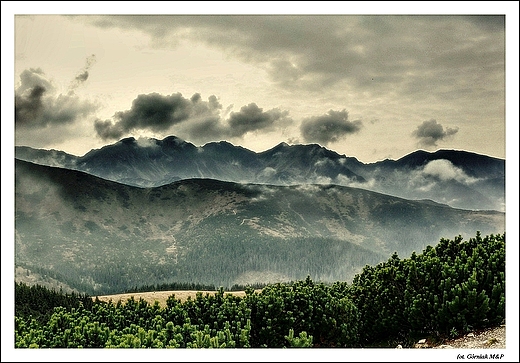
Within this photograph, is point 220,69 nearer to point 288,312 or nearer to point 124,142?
point 124,142

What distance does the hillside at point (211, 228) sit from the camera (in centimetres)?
751

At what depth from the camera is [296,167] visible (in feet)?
25.9

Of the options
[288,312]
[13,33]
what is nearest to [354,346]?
[288,312]

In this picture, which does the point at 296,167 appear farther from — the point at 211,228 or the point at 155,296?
the point at 155,296

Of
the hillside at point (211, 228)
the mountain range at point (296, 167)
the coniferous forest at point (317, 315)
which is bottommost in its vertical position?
the coniferous forest at point (317, 315)

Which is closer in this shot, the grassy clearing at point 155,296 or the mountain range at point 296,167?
the grassy clearing at point 155,296

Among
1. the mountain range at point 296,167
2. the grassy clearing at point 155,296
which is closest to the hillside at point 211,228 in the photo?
the mountain range at point 296,167

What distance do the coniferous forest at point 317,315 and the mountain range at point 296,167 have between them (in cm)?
187

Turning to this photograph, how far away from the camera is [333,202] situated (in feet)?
26.3

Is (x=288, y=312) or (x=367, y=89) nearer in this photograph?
(x=288, y=312)

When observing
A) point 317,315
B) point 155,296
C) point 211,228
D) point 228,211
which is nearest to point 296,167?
point 228,211

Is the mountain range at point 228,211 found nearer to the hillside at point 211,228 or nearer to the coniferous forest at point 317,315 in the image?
the hillside at point 211,228

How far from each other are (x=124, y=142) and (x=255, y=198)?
2050mm

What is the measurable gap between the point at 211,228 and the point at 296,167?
1519 millimetres
